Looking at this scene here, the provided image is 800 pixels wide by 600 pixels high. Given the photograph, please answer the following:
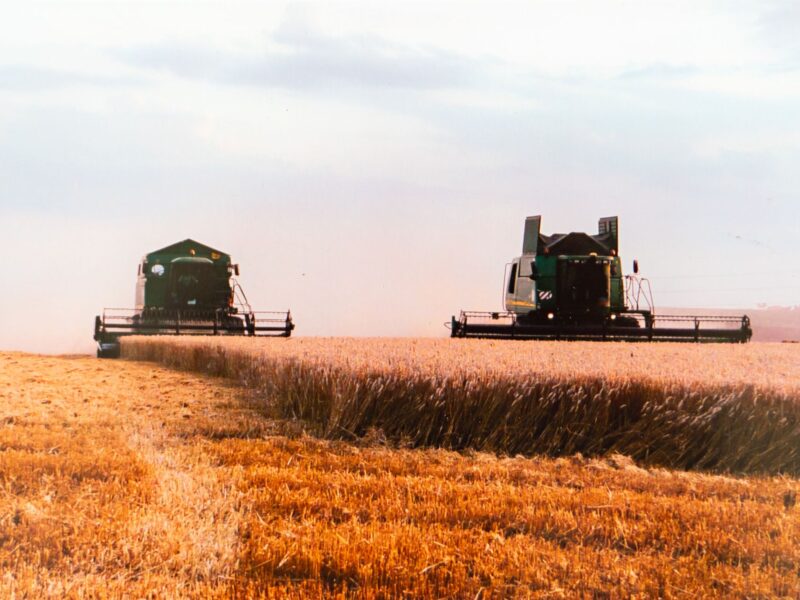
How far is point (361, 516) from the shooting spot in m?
5.31

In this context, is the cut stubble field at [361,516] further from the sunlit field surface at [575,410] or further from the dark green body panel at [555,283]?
the dark green body panel at [555,283]

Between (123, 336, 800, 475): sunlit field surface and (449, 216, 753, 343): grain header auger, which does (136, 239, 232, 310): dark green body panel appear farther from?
(123, 336, 800, 475): sunlit field surface

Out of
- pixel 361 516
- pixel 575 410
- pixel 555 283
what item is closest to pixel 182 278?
pixel 555 283

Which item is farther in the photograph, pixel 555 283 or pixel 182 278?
pixel 182 278

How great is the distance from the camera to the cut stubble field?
428cm

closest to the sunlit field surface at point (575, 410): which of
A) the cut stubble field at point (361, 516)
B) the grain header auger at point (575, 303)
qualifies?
the cut stubble field at point (361, 516)

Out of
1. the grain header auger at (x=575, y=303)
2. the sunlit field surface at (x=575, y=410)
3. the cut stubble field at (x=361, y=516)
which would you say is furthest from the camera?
the grain header auger at (x=575, y=303)

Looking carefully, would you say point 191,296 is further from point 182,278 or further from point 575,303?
point 575,303

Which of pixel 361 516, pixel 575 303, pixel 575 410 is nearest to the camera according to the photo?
pixel 361 516

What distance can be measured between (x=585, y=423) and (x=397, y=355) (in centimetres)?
243

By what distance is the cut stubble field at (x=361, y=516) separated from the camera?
14.0ft

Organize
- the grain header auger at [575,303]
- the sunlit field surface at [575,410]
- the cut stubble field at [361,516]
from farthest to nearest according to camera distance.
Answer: the grain header auger at [575,303] → the sunlit field surface at [575,410] → the cut stubble field at [361,516]

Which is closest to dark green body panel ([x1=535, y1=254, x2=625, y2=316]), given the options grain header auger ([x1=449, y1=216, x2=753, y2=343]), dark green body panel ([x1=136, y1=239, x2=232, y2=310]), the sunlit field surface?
grain header auger ([x1=449, y1=216, x2=753, y2=343])

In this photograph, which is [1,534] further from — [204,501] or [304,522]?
[304,522]
